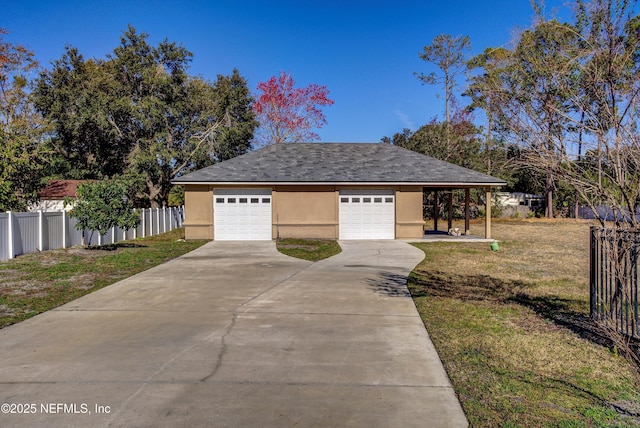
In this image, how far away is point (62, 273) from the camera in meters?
11.2

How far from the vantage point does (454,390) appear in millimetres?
4395

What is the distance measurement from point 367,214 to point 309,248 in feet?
16.4

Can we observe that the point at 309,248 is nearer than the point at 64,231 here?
No

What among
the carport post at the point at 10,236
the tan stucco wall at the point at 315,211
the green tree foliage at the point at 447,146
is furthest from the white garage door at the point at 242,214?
the green tree foliage at the point at 447,146

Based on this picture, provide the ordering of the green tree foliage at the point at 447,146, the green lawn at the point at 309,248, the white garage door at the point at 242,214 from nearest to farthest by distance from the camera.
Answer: the green lawn at the point at 309,248, the white garage door at the point at 242,214, the green tree foliage at the point at 447,146

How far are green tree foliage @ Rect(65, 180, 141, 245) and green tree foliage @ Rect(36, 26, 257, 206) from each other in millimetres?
13918

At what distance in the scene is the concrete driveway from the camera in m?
3.91

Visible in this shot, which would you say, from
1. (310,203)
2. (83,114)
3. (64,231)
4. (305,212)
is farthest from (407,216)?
(83,114)

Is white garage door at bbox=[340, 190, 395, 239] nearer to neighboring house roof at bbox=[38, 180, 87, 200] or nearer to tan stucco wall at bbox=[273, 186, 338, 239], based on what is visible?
tan stucco wall at bbox=[273, 186, 338, 239]

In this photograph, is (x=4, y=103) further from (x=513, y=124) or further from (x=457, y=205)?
(x=513, y=124)

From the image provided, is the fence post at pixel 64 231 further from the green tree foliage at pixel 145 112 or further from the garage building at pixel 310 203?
the green tree foliage at pixel 145 112

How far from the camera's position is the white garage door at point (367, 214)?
21.5 m

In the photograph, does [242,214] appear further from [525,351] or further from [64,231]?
[525,351]

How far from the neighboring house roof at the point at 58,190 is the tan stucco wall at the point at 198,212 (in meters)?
14.9
